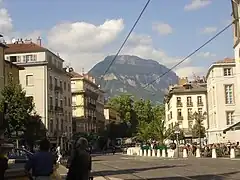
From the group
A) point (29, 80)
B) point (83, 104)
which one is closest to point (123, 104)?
point (83, 104)

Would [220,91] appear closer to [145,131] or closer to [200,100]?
[145,131]

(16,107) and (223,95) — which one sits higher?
(223,95)

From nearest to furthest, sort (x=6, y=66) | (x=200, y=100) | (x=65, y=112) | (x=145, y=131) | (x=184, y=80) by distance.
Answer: (x=6, y=66) → (x=145, y=131) → (x=65, y=112) → (x=200, y=100) → (x=184, y=80)

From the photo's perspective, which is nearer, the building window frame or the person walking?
the person walking

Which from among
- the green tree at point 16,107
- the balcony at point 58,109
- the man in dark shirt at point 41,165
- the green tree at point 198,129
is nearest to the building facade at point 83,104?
the balcony at point 58,109

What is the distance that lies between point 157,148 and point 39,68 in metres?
27.8

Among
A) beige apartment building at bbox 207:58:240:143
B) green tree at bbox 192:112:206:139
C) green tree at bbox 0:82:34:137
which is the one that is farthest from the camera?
green tree at bbox 192:112:206:139

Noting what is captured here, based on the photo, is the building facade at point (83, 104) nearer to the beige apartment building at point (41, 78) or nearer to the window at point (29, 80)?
the beige apartment building at point (41, 78)

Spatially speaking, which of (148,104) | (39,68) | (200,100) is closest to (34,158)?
(39,68)

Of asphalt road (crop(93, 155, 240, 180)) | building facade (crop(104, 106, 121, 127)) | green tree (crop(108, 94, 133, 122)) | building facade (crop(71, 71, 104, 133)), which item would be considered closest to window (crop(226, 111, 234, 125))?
building facade (crop(71, 71, 104, 133))

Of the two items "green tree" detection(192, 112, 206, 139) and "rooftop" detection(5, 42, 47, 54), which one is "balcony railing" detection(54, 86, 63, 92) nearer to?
"rooftop" detection(5, 42, 47, 54)

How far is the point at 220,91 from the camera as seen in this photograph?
8231 centimetres

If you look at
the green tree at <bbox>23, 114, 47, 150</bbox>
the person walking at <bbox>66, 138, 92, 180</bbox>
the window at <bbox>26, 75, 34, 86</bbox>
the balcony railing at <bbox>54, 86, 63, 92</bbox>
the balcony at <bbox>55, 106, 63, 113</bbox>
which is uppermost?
the window at <bbox>26, 75, 34, 86</bbox>

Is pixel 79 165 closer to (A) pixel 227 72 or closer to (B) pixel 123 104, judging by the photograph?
(A) pixel 227 72
